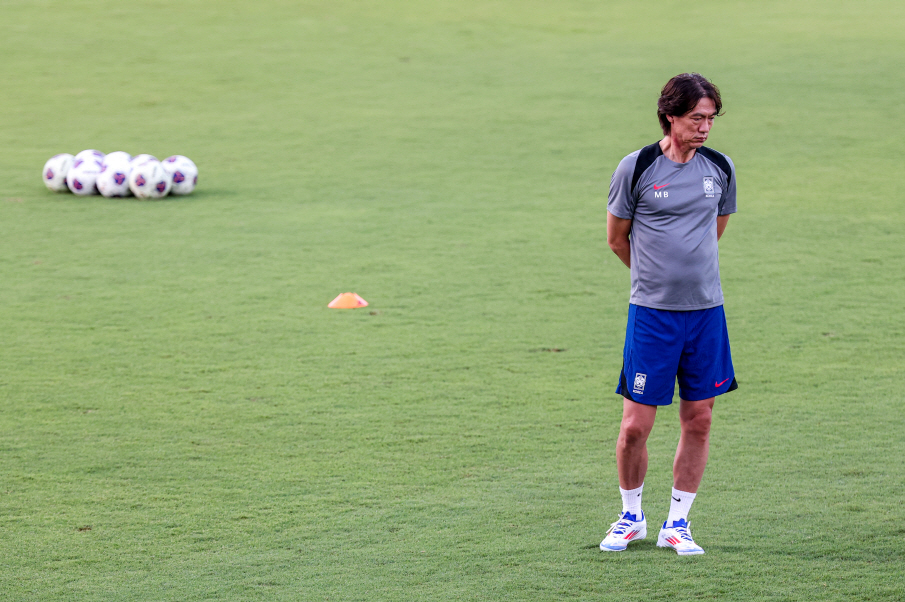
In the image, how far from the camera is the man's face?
11.3ft

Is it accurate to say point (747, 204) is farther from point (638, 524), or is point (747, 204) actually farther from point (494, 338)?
point (638, 524)

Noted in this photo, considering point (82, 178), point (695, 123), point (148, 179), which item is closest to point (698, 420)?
point (695, 123)

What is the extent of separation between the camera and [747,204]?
32.4ft

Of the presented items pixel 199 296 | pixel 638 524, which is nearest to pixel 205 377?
pixel 199 296

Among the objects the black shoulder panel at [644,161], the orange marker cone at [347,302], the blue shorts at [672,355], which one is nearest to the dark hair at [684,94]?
the black shoulder panel at [644,161]

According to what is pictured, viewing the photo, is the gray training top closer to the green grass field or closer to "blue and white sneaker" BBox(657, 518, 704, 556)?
"blue and white sneaker" BBox(657, 518, 704, 556)

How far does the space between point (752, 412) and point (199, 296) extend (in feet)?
13.0

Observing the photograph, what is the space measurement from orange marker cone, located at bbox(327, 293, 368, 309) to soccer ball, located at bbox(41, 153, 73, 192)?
15.2ft

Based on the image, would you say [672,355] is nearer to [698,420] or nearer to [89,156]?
[698,420]

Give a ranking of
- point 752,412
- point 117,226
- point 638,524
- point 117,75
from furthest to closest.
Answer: point 117,75, point 117,226, point 752,412, point 638,524

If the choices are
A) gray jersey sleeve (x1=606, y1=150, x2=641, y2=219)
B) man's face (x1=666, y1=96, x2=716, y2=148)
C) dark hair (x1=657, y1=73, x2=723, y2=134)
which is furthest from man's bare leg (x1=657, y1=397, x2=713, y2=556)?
dark hair (x1=657, y1=73, x2=723, y2=134)

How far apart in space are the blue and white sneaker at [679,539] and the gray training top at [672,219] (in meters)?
0.80

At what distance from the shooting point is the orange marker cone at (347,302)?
7215 millimetres

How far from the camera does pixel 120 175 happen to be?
33.9 ft
